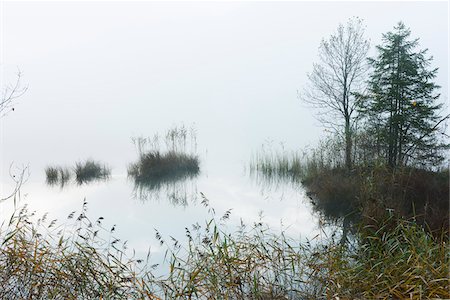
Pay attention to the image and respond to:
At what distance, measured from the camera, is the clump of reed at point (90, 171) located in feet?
41.5

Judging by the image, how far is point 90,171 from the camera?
42.4ft

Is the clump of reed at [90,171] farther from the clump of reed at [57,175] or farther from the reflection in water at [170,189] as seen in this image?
the reflection in water at [170,189]

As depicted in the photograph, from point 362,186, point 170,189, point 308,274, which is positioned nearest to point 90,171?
point 170,189

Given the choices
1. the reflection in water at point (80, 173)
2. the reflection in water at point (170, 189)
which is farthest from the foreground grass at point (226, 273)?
the reflection in water at point (80, 173)

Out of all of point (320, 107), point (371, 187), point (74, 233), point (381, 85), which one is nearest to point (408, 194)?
point (371, 187)

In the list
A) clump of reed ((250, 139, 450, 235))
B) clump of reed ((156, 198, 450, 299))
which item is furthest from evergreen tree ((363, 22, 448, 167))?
clump of reed ((156, 198, 450, 299))

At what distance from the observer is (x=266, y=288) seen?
3100mm

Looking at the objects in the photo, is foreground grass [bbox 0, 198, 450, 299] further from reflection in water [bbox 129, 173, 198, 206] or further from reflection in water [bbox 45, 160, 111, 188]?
reflection in water [bbox 45, 160, 111, 188]

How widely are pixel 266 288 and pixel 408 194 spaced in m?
4.42

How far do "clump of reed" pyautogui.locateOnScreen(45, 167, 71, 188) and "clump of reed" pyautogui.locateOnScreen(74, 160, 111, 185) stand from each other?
1.02 ft

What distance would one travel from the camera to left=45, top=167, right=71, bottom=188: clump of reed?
1204cm

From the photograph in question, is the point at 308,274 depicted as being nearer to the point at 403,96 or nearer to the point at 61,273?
the point at 61,273

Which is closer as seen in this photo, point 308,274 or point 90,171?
point 308,274

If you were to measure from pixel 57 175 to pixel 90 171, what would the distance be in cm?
104
